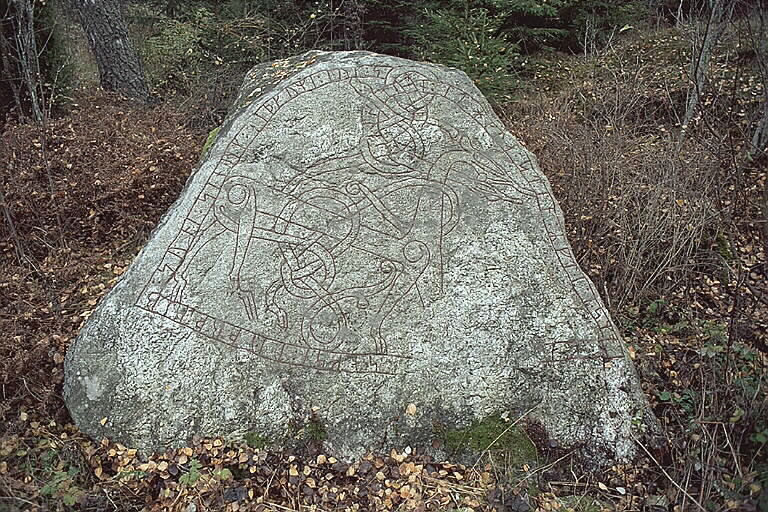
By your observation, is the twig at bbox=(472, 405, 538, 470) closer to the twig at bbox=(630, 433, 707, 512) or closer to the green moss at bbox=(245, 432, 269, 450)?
the twig at bbox=(630, 433, 707, 512)

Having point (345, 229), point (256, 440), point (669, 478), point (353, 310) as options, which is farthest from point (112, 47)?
point (669, 478)

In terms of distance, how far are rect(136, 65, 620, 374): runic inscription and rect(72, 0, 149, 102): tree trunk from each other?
440cm

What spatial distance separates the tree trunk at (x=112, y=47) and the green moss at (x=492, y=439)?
594 centimetres

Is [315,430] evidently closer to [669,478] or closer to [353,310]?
[353,310]

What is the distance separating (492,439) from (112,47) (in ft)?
21.0

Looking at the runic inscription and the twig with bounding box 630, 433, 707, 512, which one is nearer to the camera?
the twig with bounding box 630, 433, 707, 512

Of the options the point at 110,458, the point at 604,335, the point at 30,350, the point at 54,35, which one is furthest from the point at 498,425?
the point at 54,35

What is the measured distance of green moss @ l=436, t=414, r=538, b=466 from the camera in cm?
314

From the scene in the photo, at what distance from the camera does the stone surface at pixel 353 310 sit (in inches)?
124

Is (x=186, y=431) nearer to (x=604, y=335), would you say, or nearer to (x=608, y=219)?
(x=604, y=335)

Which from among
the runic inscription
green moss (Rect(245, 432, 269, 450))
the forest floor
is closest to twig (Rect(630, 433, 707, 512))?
the forest floor

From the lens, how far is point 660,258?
456 cm

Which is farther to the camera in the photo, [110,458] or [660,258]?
[660,258]

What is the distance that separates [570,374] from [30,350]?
122 inches
